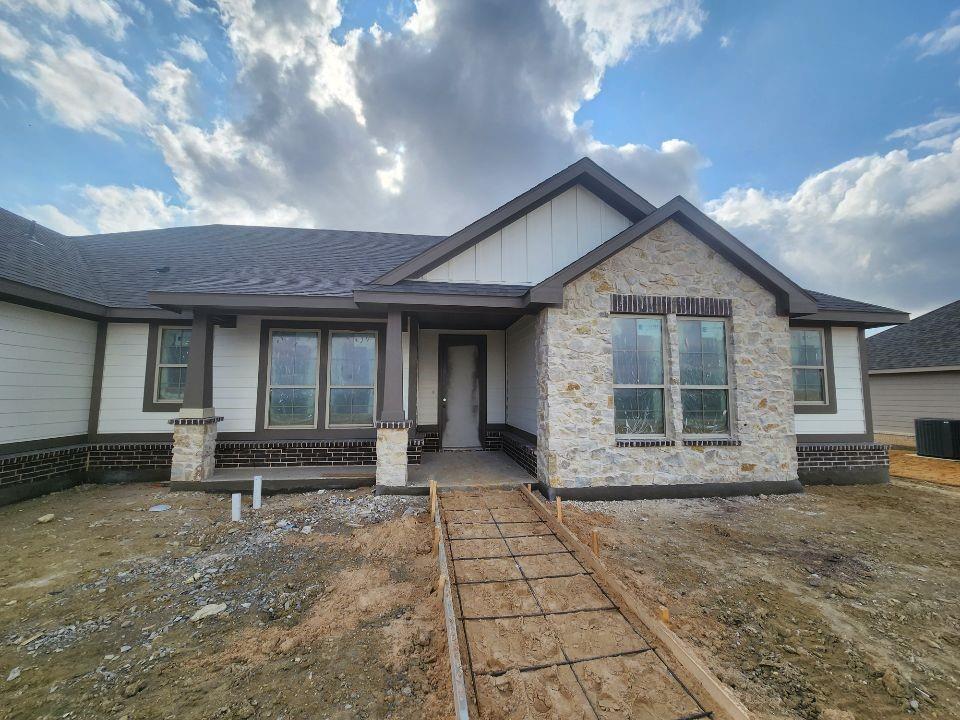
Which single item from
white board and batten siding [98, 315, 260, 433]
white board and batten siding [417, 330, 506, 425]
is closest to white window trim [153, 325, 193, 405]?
white board and batten siding [98, 315, 260, 433]

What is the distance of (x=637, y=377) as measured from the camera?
19.7 feet

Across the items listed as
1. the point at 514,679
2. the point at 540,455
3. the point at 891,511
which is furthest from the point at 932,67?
the point at 514,679

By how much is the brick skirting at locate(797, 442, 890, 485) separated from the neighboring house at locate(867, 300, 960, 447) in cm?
708

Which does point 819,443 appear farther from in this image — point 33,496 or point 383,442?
point 33,496

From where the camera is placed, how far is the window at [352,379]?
7.14 meters

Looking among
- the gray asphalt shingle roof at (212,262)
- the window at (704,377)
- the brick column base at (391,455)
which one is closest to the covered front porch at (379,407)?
the brick column base at (391,455)

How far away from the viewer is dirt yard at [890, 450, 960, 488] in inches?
292

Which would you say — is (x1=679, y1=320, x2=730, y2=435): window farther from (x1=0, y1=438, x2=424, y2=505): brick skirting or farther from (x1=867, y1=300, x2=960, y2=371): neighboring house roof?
(x1=867, y1=300, x2=960, y2=371): neighboring house roof

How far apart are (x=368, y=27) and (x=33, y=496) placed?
53.2 ft

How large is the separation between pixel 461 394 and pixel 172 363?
235 inches

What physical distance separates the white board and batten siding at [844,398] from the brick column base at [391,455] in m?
7.82

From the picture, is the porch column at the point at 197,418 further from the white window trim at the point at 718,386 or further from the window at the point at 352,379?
the white window trim at the point at 718,386

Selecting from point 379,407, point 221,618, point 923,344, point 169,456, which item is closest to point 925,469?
point 923,344

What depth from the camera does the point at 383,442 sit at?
19.1 feet
